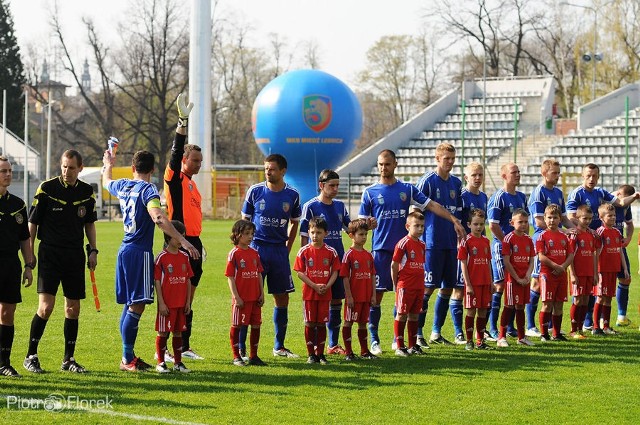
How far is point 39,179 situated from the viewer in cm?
5859

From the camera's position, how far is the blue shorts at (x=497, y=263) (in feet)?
38.7

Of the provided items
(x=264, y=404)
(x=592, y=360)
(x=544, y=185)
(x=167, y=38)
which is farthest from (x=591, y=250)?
(x=167, y=38)

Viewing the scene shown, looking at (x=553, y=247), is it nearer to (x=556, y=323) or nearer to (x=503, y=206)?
(x=503, y=206)

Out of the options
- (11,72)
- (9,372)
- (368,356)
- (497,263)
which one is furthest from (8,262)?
(11,72)

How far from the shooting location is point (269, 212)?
33.4ft

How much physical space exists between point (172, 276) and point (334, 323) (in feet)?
6.87

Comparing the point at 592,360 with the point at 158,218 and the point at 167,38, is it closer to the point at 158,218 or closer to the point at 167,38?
the point at 158,218

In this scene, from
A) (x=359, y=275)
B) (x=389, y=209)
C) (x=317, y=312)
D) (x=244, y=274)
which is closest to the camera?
(x=244, y=274)

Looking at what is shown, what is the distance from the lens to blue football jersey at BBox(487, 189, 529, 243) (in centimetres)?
1178

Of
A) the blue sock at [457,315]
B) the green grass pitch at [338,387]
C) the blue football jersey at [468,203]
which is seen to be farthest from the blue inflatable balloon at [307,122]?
the green grass pitch at [338,387]

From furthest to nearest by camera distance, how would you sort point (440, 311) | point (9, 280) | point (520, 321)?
point (440, 311) → point (520, 321) → point (9, 280)

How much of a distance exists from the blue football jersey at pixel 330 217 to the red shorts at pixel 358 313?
0.60 m

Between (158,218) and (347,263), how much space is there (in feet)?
7.07

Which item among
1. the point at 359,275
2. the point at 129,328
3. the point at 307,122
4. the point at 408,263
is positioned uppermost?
the point at 307,122
